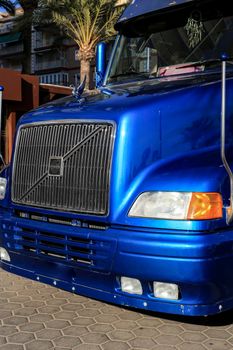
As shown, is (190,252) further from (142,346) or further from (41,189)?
(41,189)

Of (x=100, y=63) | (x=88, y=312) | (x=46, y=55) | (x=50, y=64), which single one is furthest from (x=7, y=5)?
(x=46, y=55)

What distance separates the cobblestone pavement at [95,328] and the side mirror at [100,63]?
2471 mm

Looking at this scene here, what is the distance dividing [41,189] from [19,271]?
2.61 feet

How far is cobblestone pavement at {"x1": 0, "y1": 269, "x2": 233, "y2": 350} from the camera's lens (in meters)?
3.96

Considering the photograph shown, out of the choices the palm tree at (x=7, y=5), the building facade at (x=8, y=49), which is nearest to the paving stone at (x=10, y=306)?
the palm tree at (x=7, y=5)

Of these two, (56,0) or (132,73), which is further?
(56,0)

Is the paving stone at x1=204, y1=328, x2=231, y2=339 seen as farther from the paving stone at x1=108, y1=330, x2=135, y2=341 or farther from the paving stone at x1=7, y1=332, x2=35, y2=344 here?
the paving stone at x1=7, y1=332, x2=35, y2=344

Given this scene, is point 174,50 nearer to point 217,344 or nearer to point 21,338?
point 217,344

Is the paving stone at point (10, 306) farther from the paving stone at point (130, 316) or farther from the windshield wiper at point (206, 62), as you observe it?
the windshield wiper at point (206, 62)

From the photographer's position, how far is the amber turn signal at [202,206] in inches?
140

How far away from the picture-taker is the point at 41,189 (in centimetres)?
441

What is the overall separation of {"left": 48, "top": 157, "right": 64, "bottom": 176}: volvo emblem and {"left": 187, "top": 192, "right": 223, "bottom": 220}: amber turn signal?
3.90 feet

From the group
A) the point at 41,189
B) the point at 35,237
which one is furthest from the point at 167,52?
the point at 35,237

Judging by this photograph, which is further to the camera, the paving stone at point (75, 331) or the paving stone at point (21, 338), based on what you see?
the paving stone at point (75, 331)
